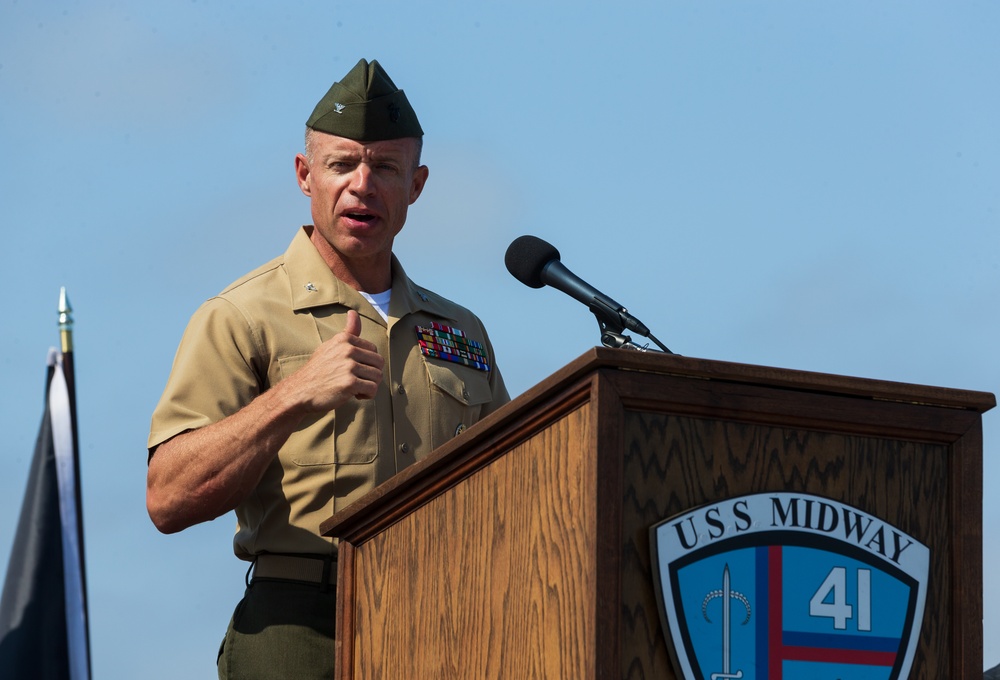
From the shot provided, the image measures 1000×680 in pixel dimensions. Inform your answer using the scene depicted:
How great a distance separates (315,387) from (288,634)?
59 cm

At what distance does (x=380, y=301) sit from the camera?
11.1 ft

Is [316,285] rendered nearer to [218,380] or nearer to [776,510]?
[218,380]

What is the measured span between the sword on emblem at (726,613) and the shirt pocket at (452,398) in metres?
1.32

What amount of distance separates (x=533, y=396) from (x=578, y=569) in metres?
0.26

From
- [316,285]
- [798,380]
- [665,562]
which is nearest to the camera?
[665,562]

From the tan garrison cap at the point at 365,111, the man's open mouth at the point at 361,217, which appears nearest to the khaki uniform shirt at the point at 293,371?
the man's open mouth at the point at 361,217

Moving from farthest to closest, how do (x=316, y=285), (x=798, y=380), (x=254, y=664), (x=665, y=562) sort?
(x=316, y=285), (x=254, y=664), (x=798, y=380), (x=665, y=562)

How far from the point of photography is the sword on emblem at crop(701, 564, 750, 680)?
1960 mm

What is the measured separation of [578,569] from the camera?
195 centimetres

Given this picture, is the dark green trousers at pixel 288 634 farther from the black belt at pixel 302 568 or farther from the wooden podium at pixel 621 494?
the wooden podium at pixel 621 494

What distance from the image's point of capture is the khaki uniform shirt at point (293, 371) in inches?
118

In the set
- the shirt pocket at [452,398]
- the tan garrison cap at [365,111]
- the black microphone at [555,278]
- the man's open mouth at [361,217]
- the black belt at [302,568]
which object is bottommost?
the black belt at [302,568]

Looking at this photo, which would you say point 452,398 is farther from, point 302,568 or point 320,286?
point 302,568

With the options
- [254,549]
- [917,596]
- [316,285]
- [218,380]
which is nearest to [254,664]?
→ [254,549]
